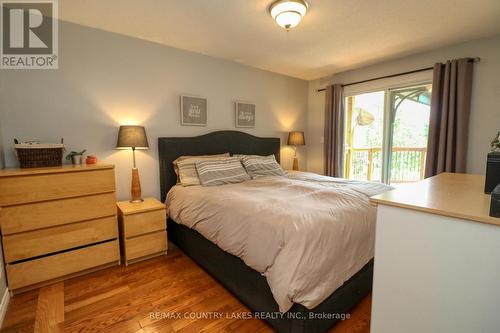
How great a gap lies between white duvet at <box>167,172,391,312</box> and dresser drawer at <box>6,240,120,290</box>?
80 centimetres

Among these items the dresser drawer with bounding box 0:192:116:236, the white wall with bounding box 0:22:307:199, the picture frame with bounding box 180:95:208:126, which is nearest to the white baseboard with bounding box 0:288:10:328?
the dresser drawer with bounding box 0:192:116:236

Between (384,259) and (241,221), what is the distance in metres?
0.92

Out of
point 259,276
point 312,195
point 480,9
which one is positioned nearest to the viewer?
point 259,276

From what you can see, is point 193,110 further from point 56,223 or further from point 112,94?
point 56,223

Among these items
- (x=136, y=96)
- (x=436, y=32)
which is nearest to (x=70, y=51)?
(x=136, y=96)

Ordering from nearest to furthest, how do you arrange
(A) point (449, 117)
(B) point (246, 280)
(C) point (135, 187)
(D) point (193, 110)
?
(B) point (246, 280) < (C) point (135, 187) < (A) point (449, 117) < (D) point (193, 110)

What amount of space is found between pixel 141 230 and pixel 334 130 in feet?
11.0

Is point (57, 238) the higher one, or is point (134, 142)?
point (134, 142)

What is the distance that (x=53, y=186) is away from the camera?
1934mm

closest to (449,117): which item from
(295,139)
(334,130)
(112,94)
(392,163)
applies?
(392,163)

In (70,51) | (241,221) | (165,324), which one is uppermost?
(70,51)

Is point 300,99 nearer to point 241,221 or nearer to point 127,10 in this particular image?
point 127,10

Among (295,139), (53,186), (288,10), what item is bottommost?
(53,186)

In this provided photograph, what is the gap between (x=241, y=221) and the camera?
1706 mm
